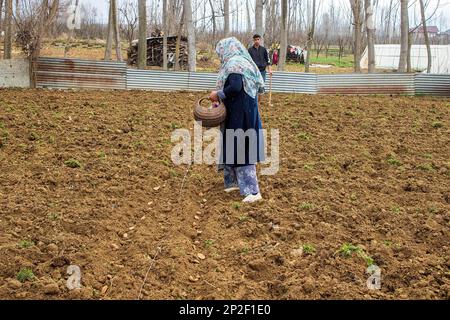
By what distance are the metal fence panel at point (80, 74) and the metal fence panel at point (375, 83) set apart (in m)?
5.80

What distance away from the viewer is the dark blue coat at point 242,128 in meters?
5.45

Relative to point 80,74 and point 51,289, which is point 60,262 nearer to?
point 51,289

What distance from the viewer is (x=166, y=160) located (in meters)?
7.27

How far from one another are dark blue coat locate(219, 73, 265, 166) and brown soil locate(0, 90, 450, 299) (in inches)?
18.9

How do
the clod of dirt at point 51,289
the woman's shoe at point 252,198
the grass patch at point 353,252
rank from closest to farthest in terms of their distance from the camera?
the clod of dirt at point 51,289 → the grass patch at point 353,252 → the woman's shoe at point 252,198

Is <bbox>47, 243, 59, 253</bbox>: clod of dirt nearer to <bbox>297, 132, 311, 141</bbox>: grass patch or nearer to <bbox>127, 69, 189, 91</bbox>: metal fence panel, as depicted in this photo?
<bbox>297, 132, 311, 141</bbox>: grass patch

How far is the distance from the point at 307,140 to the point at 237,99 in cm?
331

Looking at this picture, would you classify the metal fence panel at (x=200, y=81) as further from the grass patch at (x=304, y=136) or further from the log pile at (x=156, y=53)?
the log pile at (x=156, y=53)

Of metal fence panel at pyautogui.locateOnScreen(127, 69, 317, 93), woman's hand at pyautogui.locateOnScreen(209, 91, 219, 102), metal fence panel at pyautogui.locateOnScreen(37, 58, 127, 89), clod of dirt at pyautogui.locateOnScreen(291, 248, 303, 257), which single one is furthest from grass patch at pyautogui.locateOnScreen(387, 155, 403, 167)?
metal fence panel at pyautogui.locateOnScreen(37, 58, 127, 89)

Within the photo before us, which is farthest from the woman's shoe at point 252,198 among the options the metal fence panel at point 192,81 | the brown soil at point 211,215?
the metal fence panel at point 192,81

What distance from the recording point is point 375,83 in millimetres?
14562

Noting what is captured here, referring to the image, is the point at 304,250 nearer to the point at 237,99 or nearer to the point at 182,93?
the point at 237,99

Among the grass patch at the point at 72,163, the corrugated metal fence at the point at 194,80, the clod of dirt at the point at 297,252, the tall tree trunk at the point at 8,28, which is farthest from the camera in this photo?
the tall tree trunk at the point at 8,28

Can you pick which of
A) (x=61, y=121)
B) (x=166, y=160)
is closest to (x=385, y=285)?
(x=166, y=160)
